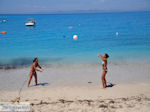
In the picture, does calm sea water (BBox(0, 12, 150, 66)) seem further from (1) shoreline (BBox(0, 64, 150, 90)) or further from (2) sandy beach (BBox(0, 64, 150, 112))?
(2) sandy beach (BBox(0, 64, 150, 112))

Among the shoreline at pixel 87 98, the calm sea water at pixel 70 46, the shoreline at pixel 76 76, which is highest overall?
the calm sea water at pixel 70 46

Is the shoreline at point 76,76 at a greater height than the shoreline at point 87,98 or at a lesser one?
greater

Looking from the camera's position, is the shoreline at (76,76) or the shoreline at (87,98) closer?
the shoreline at (87,98)

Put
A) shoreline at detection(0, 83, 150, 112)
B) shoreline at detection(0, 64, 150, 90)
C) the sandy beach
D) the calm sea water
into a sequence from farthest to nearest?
the calm sea water → shoreline at detection(0, 64, 150, 90) → the sandy beach → shoreline at detection(0, 83, 150, 112)

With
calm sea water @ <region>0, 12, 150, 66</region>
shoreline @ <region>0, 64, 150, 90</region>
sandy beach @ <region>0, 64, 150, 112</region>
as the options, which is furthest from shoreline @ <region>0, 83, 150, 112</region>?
calm sea water @ <region>0, 12, 150, 66</region>

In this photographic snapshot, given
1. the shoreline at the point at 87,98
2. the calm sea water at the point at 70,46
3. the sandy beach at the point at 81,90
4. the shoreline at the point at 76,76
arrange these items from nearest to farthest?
1. the shoreline at the point at 87,98
2. the sandy beach at the point at 81,90
3. the shoreline at the point at 76,76
4. the calm sea water at the point at 70,46

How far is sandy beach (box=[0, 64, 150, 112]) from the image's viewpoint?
6.48 metres

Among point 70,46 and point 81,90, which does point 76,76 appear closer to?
point 81,90

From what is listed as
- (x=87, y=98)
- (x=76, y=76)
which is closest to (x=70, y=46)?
(x=76, y=76)

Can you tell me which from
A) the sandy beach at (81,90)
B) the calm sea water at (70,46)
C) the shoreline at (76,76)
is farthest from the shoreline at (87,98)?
the calm sea water at (70,46)

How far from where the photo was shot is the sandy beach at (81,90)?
21.2ft

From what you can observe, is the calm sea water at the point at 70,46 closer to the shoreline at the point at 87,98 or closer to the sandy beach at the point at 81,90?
the sandy beach at the point at 81,90

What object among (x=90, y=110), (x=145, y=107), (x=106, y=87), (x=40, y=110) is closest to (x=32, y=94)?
(x=40, y=110)

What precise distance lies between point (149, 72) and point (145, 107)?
5.94 m
